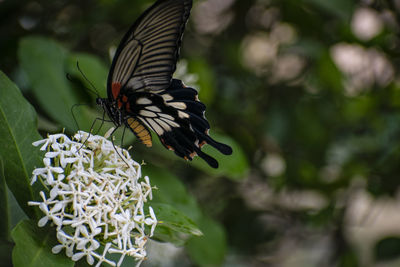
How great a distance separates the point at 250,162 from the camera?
2602 millimetres

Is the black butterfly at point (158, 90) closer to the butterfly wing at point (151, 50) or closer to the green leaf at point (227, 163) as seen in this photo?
the butterfly wing at point (151, 50)

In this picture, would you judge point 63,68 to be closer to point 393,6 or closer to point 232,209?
point 232,209

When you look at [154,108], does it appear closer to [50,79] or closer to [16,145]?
[50,79]

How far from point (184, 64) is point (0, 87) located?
0.91m

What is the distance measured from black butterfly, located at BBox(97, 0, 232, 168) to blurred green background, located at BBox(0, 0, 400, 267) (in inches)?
27.2

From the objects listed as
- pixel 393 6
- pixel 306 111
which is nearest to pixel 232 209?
pixel 306 111

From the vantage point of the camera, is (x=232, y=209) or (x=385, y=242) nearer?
(x=385, y=242)

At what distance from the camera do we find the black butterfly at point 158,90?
3.97ft

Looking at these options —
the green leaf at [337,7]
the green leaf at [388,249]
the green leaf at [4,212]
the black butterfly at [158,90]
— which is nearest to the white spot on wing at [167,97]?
the black butterfly at [158,90]

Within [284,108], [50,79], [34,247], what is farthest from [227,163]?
→ [284,108]

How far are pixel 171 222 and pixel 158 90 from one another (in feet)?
1.55

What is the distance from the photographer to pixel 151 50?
1276mm

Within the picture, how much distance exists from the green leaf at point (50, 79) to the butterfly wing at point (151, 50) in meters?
0.17

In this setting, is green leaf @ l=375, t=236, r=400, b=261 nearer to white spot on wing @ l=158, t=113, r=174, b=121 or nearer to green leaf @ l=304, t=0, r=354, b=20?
green leaf @ l=304, t=0, r=354, b=20
